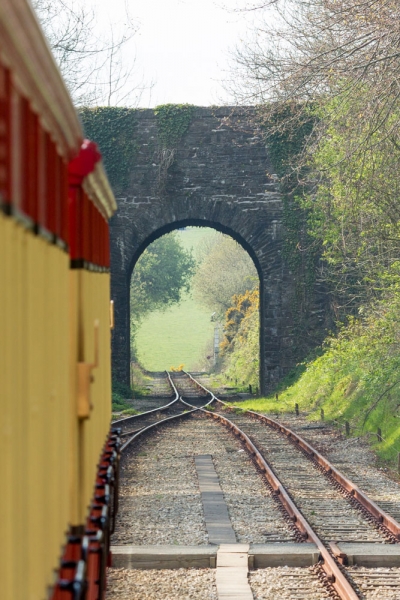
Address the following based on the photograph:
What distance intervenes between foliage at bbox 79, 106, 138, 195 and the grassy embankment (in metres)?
7.64

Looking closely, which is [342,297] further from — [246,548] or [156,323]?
[156,323]

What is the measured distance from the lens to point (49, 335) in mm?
2670

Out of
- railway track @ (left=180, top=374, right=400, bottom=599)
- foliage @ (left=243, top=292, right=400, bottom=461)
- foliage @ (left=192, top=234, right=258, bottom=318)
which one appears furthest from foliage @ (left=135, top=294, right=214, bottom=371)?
railway track @ (left=180, top=374, right=400, bottom=599)

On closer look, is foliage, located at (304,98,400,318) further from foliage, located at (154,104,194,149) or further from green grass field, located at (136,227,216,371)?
green grass field, located at (136,227,216,371)

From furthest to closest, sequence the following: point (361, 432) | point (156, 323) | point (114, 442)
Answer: point (156, 323), point (361, 432), point (114, 442)

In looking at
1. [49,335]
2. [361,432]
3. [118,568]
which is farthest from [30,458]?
[361,432]

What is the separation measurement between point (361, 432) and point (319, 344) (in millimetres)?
9126

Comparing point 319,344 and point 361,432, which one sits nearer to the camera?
point 361,432

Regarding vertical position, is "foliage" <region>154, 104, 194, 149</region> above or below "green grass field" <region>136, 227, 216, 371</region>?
above

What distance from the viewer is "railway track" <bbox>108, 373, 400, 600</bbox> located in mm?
6832

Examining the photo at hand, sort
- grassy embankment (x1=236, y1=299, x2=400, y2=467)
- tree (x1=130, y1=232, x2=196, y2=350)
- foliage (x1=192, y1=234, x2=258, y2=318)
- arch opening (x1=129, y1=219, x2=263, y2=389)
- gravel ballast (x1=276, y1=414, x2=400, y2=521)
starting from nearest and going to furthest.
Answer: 1. gravel ballast (x1=276, y1=414, x2=400, y2=521)
2. grassy embankment (x1=236, y1=299, x2=400, y2=467)
3. arch opening (x1=129, y1=219, x2=263, y2=389)
4. tree (x1=130, y1=232, x2=196, y2=350)
5. foliage (x1=192, y1=234, x2=258, y2=318)

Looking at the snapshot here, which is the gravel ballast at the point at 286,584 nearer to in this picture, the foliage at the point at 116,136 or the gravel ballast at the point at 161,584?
the gravel ballast at the point at 161,584

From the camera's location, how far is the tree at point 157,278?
57.1 meters

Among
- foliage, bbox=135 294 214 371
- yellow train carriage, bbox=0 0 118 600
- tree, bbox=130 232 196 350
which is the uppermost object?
tree, bbox=130 232 196 350
